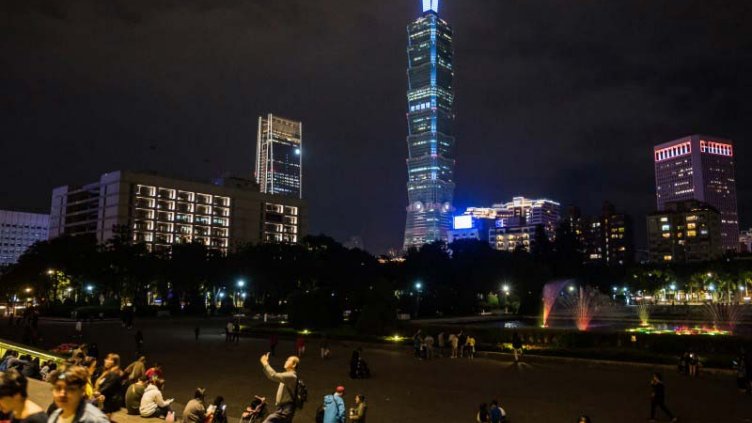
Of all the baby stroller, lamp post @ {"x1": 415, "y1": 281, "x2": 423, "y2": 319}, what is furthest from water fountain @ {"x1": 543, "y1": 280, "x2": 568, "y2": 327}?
the baby stroller

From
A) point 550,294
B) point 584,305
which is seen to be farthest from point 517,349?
point 550,294

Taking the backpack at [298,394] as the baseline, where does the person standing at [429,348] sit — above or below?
below

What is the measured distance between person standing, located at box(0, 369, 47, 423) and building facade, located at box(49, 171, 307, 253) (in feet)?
402

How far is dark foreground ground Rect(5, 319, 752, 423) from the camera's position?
17.0m

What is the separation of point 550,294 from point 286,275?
37.5 m

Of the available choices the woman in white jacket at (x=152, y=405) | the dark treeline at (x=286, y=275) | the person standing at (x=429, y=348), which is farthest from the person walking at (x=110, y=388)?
the dark treeline at (x=286, y=275)

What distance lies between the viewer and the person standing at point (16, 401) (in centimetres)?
552

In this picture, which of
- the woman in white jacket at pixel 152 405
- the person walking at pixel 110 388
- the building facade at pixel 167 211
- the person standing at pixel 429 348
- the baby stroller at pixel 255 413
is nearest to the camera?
the person walking at pixel 110 388

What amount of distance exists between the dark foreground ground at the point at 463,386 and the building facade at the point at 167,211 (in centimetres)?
10092

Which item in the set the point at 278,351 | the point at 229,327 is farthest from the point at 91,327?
the point at 278,351

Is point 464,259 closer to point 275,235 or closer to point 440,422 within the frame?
point 440,422

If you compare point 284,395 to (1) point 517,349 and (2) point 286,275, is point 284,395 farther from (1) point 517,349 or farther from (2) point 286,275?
(2) point 286,275

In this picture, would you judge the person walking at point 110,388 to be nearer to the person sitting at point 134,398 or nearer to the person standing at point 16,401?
the person sitting at point 134,398

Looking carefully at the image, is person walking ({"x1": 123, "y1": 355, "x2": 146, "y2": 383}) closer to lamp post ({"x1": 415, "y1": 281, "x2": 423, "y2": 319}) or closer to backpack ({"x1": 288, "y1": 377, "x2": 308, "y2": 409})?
backpack ({"x1": 288, "y1": 377, "x2": 308, "y2": 409})
